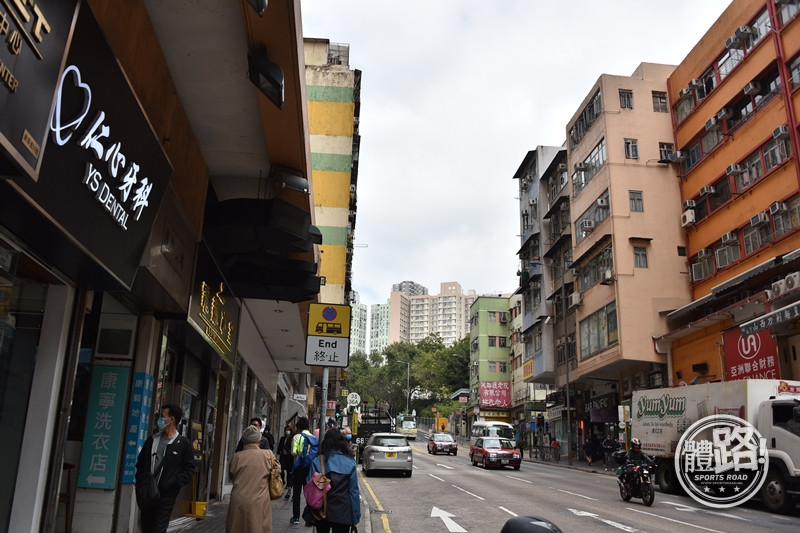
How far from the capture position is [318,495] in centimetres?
596

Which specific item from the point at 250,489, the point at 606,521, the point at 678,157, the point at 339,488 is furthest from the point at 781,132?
the point at 250,489

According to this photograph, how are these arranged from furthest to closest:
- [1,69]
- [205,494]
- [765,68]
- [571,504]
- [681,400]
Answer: [765,68] < [681,400] < [571,504] < [205,494] < [1,69]

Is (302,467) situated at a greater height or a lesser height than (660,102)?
lesser

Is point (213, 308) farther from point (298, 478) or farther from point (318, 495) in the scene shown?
point (318, 495)

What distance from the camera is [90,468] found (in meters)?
7.80

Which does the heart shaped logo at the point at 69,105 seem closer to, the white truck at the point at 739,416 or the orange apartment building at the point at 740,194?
the white truck at the point at 739,416

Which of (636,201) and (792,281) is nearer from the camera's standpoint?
(792,281)

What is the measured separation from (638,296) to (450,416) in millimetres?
58079

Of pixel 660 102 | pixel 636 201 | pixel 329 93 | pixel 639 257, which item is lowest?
pixel 639 257

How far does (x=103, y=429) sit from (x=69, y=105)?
193 inches

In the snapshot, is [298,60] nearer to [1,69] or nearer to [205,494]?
[1,69]

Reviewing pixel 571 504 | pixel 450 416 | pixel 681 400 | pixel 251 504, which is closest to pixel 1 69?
pixel 251 504

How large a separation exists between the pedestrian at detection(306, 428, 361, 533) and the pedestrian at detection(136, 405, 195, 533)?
56.2 inches

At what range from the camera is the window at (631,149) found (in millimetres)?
32688
